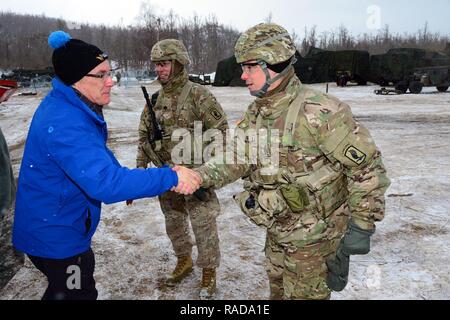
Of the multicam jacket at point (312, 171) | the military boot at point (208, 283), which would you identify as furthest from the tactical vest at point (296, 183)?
the military boot at point (208, 283)

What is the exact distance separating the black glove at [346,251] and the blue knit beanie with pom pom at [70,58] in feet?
5.93

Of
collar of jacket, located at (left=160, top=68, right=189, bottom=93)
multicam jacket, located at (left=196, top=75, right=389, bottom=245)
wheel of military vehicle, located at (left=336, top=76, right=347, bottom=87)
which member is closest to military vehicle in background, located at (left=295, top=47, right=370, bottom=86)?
wheel of military vehicle, located at (left=336, top=76, right=347, bottom=87)

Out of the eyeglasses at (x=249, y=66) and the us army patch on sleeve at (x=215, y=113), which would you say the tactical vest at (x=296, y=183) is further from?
the us army patch on sleeve at (x=215, y=113)

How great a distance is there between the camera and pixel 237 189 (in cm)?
655

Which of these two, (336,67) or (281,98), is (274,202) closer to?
(281,98)

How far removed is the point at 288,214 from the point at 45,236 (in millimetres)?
1475

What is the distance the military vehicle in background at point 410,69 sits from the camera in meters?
21.9

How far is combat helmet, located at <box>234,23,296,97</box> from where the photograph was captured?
2393 millimetres

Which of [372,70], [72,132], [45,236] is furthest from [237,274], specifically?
[372,70]

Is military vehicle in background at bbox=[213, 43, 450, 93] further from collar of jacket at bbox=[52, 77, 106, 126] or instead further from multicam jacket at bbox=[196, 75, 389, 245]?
collar of jacket at bbox=[52, 77, 106, 126]

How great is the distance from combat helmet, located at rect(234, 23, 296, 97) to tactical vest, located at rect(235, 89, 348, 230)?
23 cm

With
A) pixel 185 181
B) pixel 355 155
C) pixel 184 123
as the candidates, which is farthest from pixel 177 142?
pixel 355 155

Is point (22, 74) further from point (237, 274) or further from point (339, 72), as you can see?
point (237, 274)

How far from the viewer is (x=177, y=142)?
3645 mm
